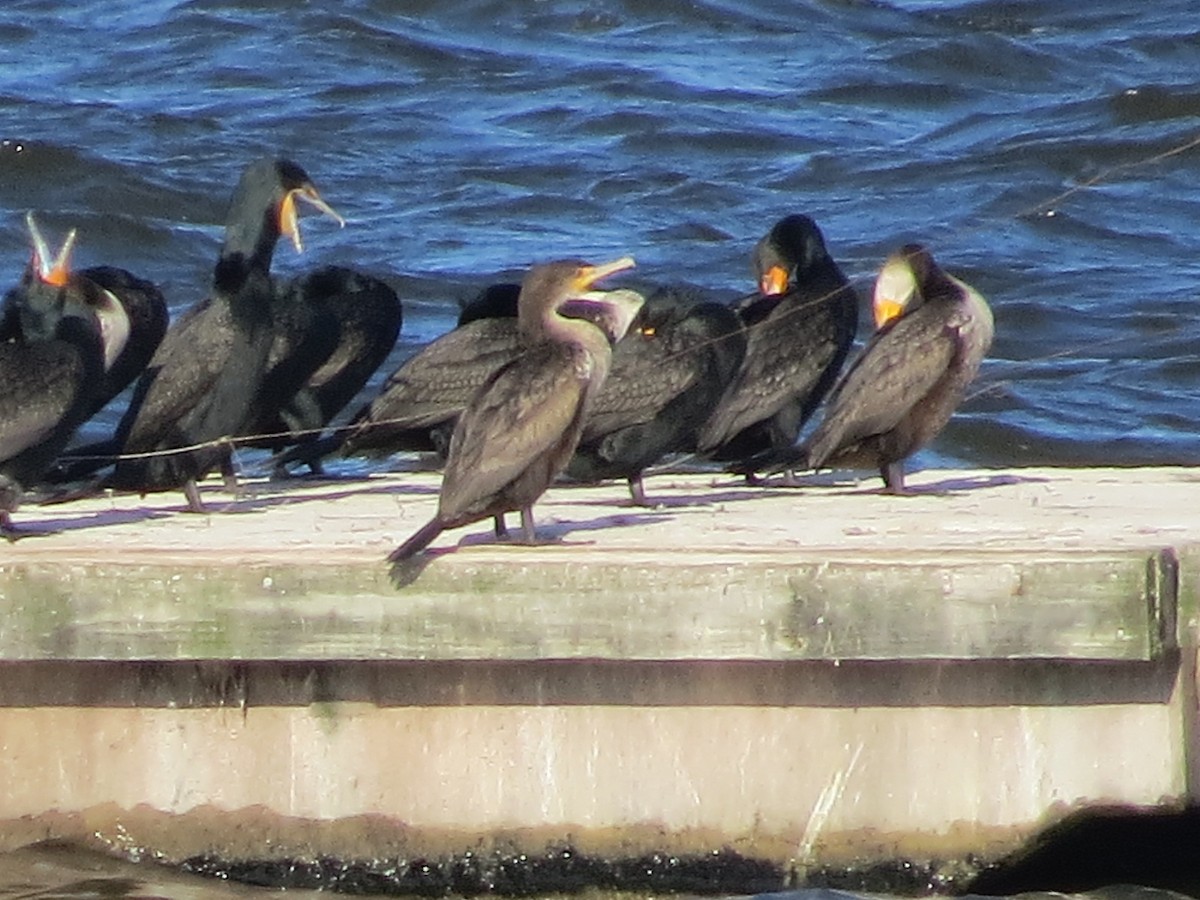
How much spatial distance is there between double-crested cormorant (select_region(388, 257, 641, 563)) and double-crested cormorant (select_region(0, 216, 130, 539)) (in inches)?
42.9

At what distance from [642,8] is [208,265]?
268 inches

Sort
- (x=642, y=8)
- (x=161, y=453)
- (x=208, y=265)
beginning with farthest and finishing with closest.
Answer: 1. (x=642, y=8)
2. (x=208, y=265)
3. (x=161, y=453)

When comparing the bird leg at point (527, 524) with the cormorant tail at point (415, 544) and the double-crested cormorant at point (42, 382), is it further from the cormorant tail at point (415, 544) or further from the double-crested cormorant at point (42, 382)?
the double-crested cormorant at point (42, 382)

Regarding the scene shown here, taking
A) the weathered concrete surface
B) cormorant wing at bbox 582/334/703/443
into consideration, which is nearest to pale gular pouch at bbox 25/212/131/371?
cormorant wing at bbox 582/334/703/443

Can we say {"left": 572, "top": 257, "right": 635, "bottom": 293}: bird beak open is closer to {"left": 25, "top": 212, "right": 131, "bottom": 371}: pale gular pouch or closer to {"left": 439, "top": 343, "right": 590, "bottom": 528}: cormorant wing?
{"left": 439, "top": 343, "right": 590, "bottom": 528}: cormorant wing

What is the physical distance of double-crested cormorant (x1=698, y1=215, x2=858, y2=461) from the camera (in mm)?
8031

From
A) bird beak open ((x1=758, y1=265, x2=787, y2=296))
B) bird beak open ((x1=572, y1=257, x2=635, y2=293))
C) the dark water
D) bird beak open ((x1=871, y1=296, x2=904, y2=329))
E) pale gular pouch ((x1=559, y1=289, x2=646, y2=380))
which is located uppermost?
bird beak open ((x1=572, y1=257, x2=635, y2=293))

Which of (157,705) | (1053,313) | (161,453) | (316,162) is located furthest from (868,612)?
(316,162)

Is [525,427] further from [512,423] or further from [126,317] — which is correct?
[126,317]

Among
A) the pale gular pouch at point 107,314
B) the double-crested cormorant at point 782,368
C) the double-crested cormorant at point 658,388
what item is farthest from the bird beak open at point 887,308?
the pale gular pouch at point 107,314

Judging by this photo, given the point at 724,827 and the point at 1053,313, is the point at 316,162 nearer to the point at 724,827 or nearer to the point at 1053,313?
the point at 1053,313

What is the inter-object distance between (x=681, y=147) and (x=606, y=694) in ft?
41.1

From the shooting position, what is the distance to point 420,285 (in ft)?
48.2

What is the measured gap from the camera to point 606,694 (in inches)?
237
